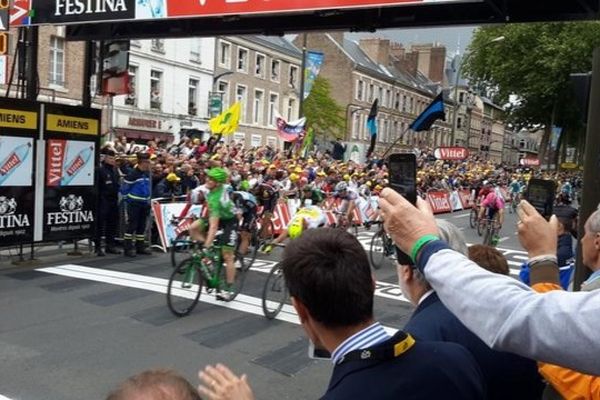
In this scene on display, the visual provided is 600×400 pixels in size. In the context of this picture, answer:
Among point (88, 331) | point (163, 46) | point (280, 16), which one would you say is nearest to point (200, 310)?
point (88, 331)

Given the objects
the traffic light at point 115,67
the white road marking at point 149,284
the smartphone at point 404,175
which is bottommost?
the white road marking at point 149,284

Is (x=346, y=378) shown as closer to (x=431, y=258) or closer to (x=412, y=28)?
(x=431, y=258)

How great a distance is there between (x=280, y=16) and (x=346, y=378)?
9.00 m

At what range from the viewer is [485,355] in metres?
2.22

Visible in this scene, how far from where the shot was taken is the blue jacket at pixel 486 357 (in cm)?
218

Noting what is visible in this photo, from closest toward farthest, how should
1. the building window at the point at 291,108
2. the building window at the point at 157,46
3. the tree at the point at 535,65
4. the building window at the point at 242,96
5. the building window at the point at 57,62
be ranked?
1. the building window at the point at 57,62
2. the building window at the point at 157,46
3. the tree at the point at 535,65
4. the building window at the point at 242,96
5. the building window at the point at 291,108

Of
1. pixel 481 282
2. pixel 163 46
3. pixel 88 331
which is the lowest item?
pixel 88 331

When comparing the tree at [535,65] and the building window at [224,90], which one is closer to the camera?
the building window at [224,90]

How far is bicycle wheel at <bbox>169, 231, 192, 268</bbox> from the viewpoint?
983 cm

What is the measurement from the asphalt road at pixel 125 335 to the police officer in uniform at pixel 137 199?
1575 millimetres

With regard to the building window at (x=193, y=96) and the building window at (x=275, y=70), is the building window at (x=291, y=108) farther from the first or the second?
the building window at (x=193, y=96)

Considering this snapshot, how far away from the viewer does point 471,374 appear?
175 cm

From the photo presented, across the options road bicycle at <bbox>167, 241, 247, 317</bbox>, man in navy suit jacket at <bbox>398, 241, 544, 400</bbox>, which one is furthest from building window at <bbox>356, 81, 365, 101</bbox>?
man in navy suit jacket at <bbox>398, 241, 544, 400</bbox>

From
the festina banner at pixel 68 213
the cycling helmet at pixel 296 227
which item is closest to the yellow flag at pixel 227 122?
the festina banner at pixel 68 213
